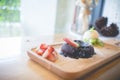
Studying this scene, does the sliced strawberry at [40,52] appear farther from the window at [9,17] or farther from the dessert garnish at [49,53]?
the window at [9,17]

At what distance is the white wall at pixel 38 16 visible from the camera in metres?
1.51

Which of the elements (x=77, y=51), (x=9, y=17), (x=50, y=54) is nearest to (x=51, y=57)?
(x=50, y=54)

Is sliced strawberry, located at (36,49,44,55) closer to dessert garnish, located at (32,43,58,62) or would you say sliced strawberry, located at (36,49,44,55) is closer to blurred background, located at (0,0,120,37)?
dessert garnish, located at (32,43,58,62)

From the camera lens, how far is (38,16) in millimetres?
1551

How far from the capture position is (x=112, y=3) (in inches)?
53.4

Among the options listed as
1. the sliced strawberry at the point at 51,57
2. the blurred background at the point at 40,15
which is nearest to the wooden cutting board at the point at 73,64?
the sliced strawberry at the point at 51,57

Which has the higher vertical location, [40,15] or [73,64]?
[40,15]

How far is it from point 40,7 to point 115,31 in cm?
76

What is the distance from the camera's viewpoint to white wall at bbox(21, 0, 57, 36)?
1509 mm

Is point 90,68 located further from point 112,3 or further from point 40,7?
point 40,7

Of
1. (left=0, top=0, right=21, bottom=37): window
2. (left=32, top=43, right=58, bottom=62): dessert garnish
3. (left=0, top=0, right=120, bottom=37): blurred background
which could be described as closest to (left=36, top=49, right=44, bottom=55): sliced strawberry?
(left=32, top=43, right=58, bottom=62): dessert garnish

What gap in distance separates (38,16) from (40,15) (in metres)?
0.02

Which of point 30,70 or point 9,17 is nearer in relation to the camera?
point 30,70

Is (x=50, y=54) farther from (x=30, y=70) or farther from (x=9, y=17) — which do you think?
(x=9, y=17)
